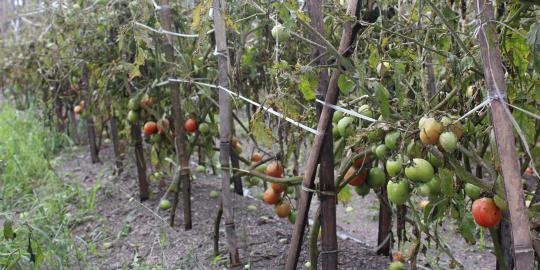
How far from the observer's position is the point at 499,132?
3.26ft

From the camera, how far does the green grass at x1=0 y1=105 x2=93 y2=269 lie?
2.04 meters

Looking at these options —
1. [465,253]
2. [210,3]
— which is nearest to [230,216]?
[210,3]

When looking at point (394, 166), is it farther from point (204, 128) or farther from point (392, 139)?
point (204, 128)

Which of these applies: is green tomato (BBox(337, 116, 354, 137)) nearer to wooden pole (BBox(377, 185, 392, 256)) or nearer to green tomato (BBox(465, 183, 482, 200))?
green tomato (BBox(465, 183, 482, 200))

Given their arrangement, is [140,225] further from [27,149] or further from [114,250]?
[27,149]

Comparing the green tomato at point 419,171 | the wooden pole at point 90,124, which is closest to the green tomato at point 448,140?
the green tomato at point 419,171

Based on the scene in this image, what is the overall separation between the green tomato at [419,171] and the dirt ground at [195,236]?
88 cm

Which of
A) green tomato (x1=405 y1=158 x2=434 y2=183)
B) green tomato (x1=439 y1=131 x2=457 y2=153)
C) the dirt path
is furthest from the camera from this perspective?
the dirt path

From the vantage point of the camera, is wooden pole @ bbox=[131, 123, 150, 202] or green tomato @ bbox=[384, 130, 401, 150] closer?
green tomato @ bbox=[384, 130, 401, 150]

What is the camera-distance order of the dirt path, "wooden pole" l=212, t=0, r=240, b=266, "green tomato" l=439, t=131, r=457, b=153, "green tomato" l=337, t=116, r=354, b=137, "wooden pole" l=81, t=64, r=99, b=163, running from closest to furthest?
"green tomato" l=439, t=131, r=457, b=153 → "green tomato" l=337, t=116, r=354, b=137 → "wooden pole" l=212, t=0, r=240, b=266 → the dirt path → "wooden pole" l=81, t=64, r=99, b=163

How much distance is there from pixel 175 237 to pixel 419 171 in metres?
1.46

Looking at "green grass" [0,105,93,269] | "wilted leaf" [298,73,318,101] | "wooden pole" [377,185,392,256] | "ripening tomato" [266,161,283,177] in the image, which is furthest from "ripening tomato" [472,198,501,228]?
"green grass" [0,105,93,269]

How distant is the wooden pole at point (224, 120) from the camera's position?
6.05ft

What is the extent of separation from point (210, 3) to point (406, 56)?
1.92ft
